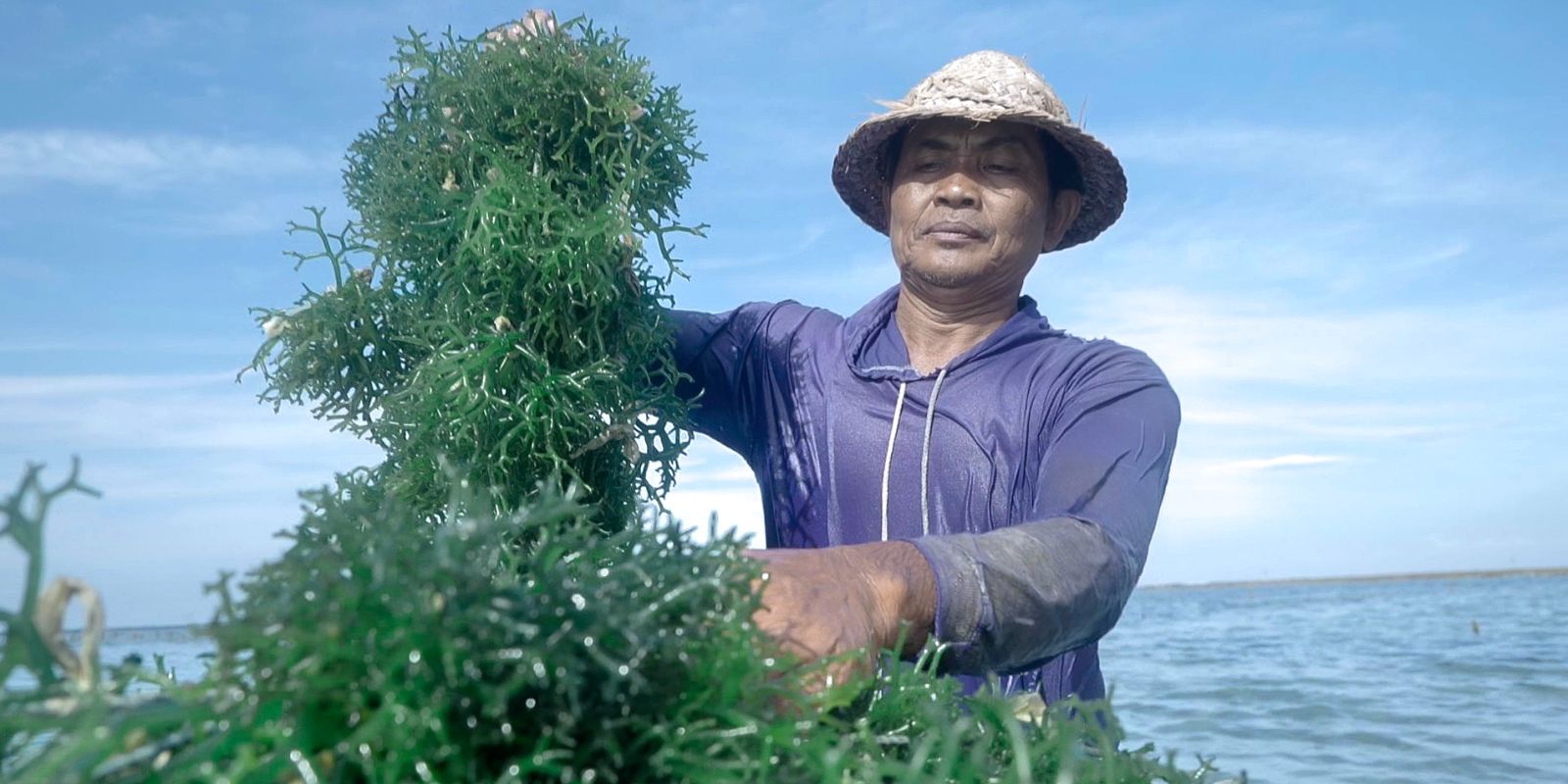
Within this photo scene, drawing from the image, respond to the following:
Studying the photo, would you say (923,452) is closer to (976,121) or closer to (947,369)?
(947,369)

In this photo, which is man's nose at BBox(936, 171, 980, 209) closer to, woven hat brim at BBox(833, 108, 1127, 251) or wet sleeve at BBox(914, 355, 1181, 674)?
woven hat brim at BBox(833, 108, 1127, 251)

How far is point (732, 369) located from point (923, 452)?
1.76 ft

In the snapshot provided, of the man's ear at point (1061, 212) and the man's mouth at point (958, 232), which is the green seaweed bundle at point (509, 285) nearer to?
the man's mouth at point (958, 232)

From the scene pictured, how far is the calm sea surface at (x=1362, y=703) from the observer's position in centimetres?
860

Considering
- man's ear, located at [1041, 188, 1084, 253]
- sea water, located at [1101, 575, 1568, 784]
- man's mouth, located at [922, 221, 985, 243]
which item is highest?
man's ear, located at [1041, 188, 1084, 253]

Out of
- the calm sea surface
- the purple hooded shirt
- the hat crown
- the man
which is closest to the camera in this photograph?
the purple hooded shirt

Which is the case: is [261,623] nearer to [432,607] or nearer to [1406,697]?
[432,607]

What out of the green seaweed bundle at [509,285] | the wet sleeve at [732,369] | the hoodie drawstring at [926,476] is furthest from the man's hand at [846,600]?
the wet sleeve at [732,369]

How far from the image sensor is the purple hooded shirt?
2.21 metres

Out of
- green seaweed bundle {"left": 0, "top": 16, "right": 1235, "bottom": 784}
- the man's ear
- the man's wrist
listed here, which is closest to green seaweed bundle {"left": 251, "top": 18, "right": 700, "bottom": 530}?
green seaweed bundle {"left": 0, "top": 16, "right": 1235, "bottom": 784}

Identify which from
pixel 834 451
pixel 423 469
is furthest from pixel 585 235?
pixel 834 451

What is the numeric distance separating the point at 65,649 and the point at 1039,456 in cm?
216

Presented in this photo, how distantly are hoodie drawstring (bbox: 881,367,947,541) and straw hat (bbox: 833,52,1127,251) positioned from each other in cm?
65

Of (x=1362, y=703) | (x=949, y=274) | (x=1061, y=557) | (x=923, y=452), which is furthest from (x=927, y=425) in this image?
(x=1362, y=703)
